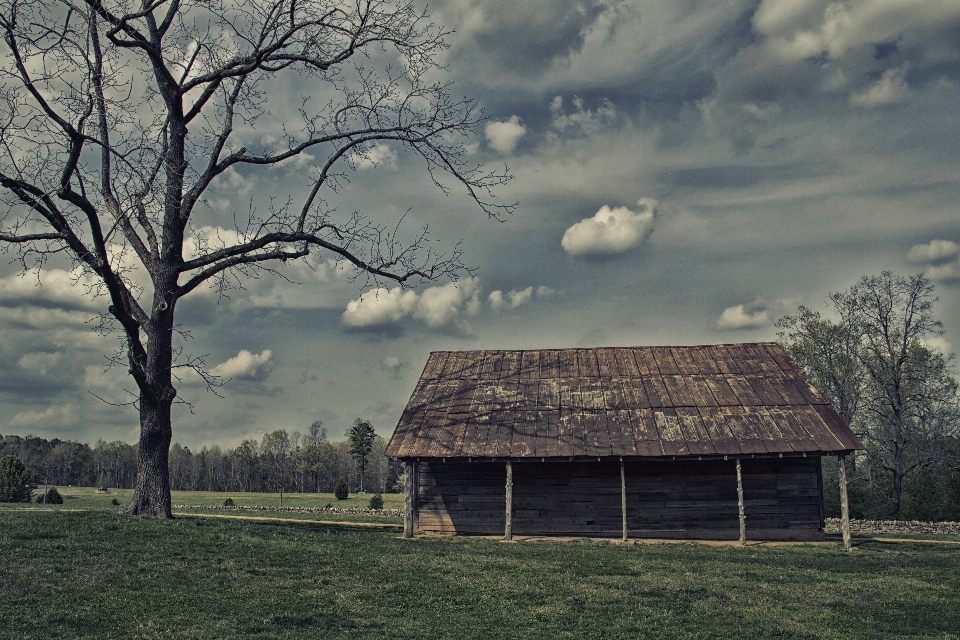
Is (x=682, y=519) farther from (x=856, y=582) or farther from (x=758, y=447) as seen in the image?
(x=856, y=582)

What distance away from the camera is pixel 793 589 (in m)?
13.0

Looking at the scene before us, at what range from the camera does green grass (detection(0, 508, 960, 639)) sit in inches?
363

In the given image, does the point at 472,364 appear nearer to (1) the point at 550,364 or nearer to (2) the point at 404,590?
(1) the point at 550,364

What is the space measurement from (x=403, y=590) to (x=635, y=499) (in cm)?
1373

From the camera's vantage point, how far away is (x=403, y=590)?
38.3ft

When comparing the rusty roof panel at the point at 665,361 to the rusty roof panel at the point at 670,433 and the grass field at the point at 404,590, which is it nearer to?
the rusty roof panel at the point at 670,433

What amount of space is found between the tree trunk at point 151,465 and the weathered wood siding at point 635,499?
9.39m

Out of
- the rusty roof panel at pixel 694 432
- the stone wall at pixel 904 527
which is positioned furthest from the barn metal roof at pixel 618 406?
the stone wall at pixel 904 527

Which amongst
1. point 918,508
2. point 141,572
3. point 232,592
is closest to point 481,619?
point 232,592

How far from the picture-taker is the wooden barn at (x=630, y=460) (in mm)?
22250

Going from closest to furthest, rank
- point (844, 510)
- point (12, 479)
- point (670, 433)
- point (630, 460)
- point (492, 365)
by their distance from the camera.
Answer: point (844, 510) < point (630, 460) < point (670, 433) < point (492, 365) < point (12, 479)

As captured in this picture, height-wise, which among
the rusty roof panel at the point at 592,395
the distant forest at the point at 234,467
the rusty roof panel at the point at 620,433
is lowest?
the distant forest at the point at 234,467

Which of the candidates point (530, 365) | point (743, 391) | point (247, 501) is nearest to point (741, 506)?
point (743, 391)

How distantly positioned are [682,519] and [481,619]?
15150mm
